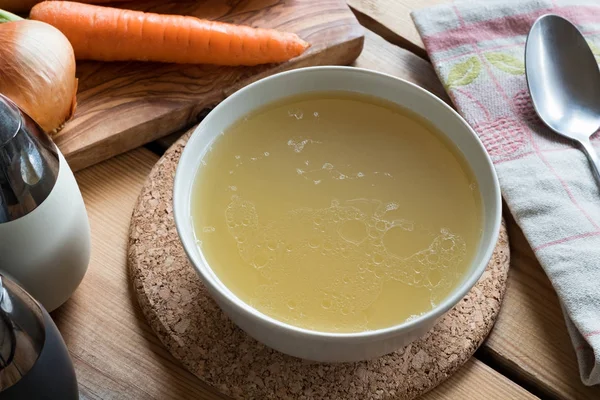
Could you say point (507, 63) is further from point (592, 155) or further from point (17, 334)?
point (17, 334)

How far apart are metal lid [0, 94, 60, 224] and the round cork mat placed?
0.20 metres

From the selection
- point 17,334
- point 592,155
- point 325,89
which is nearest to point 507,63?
point 592,155

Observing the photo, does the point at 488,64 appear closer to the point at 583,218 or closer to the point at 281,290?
the point at 583,218

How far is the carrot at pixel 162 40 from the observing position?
1.12 m

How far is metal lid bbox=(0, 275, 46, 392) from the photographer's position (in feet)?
2.13

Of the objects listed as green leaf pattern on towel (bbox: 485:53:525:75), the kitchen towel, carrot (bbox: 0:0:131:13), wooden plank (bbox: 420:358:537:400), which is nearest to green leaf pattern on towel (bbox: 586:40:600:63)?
the kitchen towel

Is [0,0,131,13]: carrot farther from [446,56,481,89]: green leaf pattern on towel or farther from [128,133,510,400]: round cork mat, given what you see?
[446,56,481,89]: green leaf pattern on towel

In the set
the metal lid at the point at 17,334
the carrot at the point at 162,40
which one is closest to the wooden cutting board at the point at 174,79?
the carrot at the point at 162,40

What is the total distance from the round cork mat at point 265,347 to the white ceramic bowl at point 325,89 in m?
0.05

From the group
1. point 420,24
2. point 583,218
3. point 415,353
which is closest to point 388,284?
point 415,353

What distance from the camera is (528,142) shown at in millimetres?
1044

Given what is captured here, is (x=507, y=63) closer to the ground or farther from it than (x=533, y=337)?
farther from it

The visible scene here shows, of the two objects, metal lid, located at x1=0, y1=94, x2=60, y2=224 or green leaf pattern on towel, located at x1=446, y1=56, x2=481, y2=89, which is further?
green leaf pattern on towel, located at x1=446, y1=56, x2=481, y2=89

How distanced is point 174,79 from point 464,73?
46 centimetres
